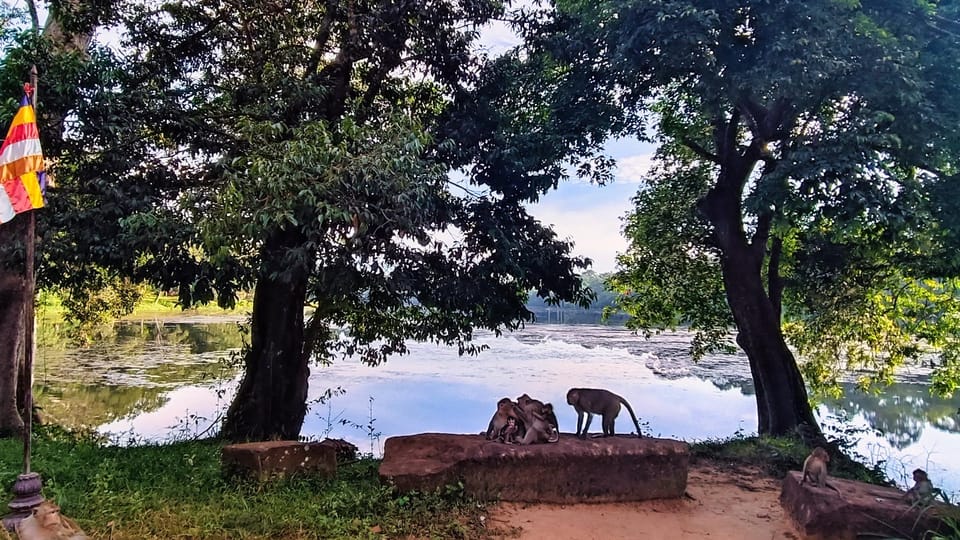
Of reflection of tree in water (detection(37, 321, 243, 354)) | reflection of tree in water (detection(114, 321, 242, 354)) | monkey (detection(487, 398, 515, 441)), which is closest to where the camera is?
monkey (detection(487, 398, 515, 441))

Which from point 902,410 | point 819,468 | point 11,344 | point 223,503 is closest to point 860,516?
point 819,468

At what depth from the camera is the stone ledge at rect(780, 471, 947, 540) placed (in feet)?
12.4

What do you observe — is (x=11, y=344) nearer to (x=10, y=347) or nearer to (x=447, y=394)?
(x=10, y=347)

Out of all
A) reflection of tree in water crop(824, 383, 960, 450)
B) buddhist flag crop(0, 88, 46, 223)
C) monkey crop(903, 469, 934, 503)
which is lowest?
reflection of tree in water crop(824, 383, 960, 450)

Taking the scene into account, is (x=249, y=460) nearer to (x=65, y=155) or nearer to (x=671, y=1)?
(x=65, y=155)

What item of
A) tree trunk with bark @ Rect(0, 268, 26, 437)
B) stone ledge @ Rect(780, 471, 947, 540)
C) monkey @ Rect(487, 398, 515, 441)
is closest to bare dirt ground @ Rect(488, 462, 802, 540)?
stone ledge @ Rect(780, 471, 947, 540)

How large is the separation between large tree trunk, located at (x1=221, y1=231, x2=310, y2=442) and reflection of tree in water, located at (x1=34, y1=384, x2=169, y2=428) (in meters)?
6.30

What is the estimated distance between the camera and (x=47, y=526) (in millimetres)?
3180

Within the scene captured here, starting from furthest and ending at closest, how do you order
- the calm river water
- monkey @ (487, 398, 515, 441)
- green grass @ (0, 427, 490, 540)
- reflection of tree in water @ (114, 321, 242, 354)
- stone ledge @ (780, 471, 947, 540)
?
reflection of tree in water @ (114, 321, 242, 354), the calm river water, monkey @ (487, 398, 515, 441), stone ledge @ (780, 471, 947, 540), green grass @ (0, 427, 490, 540)

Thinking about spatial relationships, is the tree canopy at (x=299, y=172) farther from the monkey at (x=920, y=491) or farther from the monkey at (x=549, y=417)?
the monkey at (x=920, y=491)

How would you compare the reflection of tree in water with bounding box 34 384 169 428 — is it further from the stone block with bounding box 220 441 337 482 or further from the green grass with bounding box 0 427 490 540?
the stone block with bounding box 220 441 337 482

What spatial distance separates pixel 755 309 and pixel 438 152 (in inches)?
→ 203

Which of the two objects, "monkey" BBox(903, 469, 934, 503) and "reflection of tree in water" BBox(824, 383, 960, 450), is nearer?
"monkey" BBox(903, 469, 934, 503)

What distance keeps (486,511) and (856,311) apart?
815 cm
